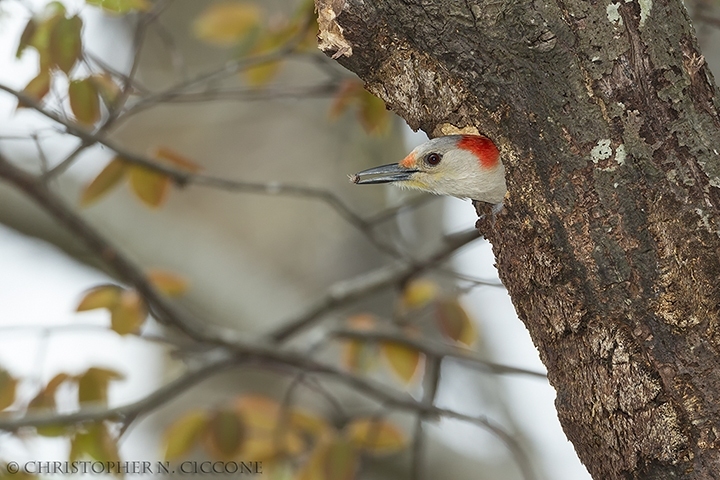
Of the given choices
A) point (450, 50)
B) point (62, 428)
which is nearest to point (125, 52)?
point (62, 428)

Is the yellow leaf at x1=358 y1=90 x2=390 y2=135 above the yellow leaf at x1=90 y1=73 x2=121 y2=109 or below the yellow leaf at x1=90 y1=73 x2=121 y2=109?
above

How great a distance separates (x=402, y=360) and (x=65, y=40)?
2093mm

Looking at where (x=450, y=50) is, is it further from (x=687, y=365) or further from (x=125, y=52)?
(x=125, y=52)

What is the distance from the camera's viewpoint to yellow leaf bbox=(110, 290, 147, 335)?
10.9 feet

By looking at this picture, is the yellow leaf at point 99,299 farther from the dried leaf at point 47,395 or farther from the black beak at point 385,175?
the black beak at point 385,175

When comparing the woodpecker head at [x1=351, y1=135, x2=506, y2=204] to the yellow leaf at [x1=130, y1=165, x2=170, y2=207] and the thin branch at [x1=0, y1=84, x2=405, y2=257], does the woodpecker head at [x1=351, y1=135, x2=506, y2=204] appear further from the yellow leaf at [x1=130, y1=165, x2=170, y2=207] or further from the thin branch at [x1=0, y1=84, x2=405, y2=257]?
the yellow leaf at [x1=130, y1=165, x2=170, y2=207]

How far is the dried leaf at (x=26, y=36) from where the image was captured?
2.63m

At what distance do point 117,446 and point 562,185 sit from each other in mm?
2243

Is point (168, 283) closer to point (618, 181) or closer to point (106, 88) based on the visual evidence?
point (106, 88)

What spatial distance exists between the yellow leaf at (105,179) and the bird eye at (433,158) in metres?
1.41

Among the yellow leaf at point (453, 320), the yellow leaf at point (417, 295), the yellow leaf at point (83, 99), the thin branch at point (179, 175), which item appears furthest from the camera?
the yellow leaf at point (417, 295)

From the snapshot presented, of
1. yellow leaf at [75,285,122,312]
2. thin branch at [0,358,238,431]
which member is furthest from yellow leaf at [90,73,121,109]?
thin branch at [0,358,238,431]

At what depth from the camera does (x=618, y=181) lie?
161 centimetres

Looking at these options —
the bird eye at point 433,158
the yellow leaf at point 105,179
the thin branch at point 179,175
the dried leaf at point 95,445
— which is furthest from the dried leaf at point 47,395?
the bird eye at point 433,158
